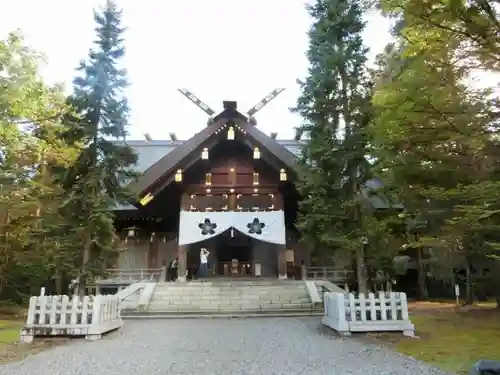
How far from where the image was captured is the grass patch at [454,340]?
18.7 feet

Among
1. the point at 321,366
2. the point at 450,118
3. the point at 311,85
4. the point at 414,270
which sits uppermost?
the point at 311,85

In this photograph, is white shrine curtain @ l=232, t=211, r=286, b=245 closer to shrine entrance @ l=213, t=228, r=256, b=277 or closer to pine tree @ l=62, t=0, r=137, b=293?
shrine entrance @ l=213, t=228, r=256, b=277

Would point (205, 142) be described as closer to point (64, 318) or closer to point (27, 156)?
point (27, 156)

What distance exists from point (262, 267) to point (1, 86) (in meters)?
13.8

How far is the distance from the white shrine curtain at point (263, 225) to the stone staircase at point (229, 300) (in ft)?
6.56

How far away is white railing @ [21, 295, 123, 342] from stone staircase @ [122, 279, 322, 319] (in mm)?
3421

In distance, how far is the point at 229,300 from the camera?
12.9 metres

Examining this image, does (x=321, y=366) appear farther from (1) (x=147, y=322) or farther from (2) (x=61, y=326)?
(1) (x=147, y=322)

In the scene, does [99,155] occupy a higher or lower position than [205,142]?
lower

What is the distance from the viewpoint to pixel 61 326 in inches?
311

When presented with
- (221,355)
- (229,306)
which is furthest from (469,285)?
(221,355)

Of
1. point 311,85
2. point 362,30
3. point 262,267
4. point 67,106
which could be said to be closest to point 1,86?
point 67,106

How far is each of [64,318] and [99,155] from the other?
381cm

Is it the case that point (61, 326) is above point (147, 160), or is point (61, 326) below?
below
